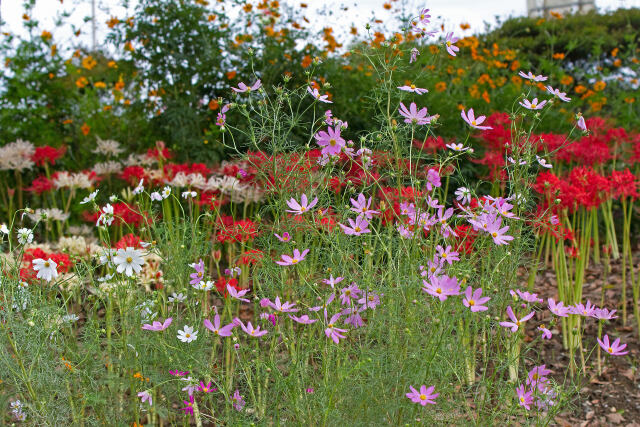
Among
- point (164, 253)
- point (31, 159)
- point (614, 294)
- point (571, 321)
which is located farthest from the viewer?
point (31, 159)

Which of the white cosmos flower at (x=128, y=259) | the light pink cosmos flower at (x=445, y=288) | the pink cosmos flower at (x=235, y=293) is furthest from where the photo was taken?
the white cosmos flower at (x=128, y=259)

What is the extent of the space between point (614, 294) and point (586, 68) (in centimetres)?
627

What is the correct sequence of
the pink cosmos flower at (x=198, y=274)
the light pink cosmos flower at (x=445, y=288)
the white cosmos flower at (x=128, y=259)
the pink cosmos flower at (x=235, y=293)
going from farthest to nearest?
the pink cosmos flower at (x=198, y=274), the white cosmos flower at (x=128, y=259), the pink cosmos flower at (x=235, y=293), the light pink cosmos flower at (x=445, y=288)

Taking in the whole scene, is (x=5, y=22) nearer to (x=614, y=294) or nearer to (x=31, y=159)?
(x=31, y=159)

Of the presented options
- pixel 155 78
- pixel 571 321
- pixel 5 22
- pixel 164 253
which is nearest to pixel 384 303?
pixel 164 253

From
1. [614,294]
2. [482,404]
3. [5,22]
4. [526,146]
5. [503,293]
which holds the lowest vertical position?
[614,294]

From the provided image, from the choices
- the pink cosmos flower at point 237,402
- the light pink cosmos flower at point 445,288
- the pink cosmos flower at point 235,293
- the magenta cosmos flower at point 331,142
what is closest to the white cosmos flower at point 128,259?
the pink cosmos flower at point 235,293

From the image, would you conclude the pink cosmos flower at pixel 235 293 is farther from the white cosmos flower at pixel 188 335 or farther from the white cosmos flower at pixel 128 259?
the white cosmos flower at pixel 128 259

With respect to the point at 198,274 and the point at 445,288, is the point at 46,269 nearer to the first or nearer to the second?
the point at 198,274

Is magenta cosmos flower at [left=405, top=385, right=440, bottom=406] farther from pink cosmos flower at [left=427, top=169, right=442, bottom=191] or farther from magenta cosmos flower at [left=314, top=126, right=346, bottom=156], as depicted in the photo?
magenta cosmos flower at [left=314, top=126, right=346, bottom=156]

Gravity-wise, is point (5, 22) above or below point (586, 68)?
above

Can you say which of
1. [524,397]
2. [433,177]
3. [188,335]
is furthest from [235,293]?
[524,397]

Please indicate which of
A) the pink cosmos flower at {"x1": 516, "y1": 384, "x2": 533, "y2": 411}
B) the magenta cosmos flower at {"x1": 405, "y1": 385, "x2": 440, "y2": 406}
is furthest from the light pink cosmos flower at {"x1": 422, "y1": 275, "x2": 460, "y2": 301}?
the pink cosmos flower at {"x1": 516, "y1": 384, "x2": 533, "y2": 411}

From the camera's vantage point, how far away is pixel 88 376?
2.01 metres
